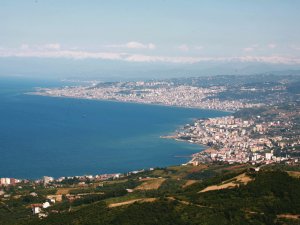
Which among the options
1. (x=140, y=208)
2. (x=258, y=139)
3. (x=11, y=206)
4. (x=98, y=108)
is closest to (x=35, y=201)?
(x=11, y=206)

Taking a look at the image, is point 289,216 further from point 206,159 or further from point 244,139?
point 244,139

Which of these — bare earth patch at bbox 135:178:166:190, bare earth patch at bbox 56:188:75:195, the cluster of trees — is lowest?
bare earth patch at bbox 56:188:75:195

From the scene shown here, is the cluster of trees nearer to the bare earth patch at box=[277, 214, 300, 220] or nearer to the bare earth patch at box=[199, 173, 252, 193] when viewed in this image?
the bare earth patch at box=[277, 214, 300, 220]

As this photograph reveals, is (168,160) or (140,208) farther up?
(140,208)

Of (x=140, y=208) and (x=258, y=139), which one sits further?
(x=258, y=139)

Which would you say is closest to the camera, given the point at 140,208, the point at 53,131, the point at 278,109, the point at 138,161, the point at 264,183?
the point at 140,208

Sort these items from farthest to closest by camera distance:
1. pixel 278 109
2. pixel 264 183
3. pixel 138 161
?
pixel 278 109, pixel 138 161, pixel 264 183

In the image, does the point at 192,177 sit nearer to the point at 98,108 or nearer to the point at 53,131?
the point at 53,131

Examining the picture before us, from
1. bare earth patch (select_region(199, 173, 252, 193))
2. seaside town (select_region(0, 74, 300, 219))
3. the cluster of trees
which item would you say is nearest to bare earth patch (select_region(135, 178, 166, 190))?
seaside town (select_region(0, 74, 300, 219))
